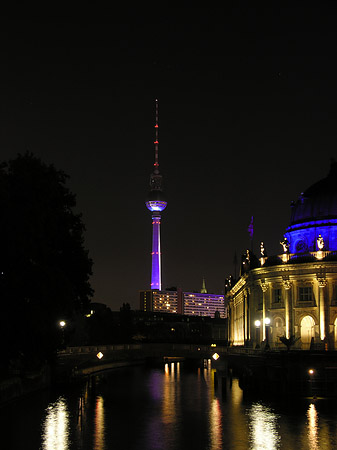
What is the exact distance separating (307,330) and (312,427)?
5261 cm

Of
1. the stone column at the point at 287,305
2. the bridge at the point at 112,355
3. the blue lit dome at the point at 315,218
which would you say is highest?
the blue lit dome at the point at 315,218

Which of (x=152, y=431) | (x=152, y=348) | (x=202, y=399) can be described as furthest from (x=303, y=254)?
(x=152, y=431)

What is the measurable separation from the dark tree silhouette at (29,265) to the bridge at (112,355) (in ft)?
46.8

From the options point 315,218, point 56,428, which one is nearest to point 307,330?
point 315,218

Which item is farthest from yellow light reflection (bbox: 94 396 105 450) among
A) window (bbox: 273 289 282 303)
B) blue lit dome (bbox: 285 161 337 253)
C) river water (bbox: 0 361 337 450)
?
blue lit dome (bbox: 285 161 337 253)

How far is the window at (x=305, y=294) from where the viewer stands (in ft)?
302

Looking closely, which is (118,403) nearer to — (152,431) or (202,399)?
(202,399)

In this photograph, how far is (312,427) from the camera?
41031 mm

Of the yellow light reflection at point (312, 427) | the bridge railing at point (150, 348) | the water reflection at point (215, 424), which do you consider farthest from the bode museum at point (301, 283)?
the yellow light reflection at point (312, 427)

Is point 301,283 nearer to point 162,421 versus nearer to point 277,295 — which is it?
point 277,295

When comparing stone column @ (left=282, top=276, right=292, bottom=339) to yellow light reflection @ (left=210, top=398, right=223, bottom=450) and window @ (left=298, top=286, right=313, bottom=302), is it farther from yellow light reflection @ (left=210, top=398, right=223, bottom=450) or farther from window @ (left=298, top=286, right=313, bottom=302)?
yellow light reflection @ (left=210, top=398, right=223, bottom=450)

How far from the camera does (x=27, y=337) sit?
167ft

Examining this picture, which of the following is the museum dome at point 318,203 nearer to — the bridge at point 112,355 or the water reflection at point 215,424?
the bridge at point 112,355

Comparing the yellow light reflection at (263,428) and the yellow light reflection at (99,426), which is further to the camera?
the yellow light reflection at (263,428)
